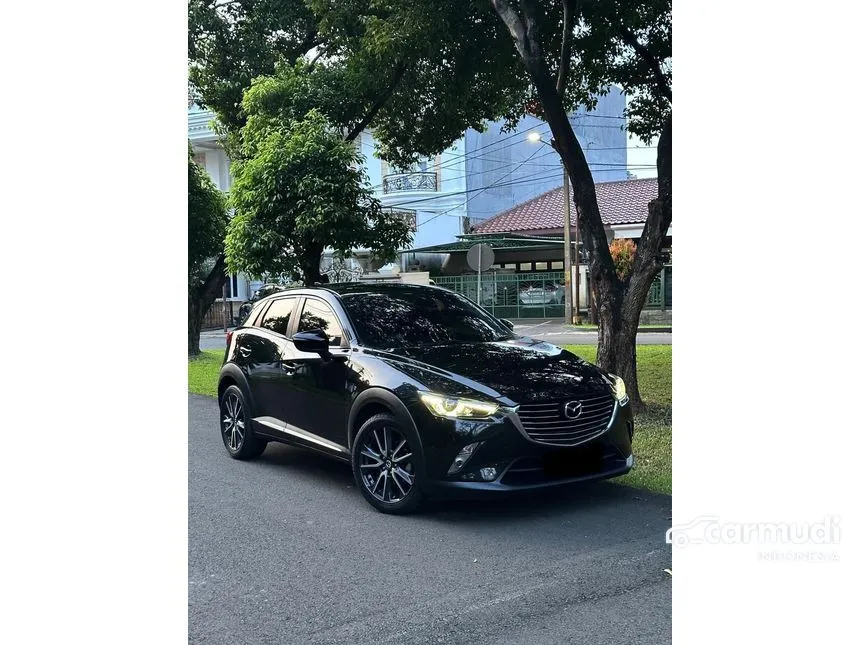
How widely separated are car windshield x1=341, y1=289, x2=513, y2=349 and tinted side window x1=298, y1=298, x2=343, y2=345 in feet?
0.45

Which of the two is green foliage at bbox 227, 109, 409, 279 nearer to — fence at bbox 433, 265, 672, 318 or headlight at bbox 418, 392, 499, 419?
fence at bbox 433, 265, 672, 318

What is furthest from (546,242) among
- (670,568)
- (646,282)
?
(670,568)

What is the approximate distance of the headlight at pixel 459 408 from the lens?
4820 mm

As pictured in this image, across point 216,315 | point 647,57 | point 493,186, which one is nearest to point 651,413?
point 647,57

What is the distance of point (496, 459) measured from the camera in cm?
481

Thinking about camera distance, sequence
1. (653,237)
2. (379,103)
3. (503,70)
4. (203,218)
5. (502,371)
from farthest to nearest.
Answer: (203,218), (379,103), (503,70), (653,237), (502,371)

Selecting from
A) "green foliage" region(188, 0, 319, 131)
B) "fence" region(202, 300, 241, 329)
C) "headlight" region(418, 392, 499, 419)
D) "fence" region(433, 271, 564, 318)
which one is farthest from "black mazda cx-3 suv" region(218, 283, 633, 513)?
"fence" region(202, 300, 241, 329)

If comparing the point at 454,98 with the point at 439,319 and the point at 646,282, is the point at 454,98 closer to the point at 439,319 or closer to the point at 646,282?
the point at 646,282

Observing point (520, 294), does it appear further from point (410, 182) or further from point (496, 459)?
point (496, 459)

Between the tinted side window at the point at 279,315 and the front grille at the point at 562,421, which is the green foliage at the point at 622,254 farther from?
the front grille at the point at 562,421

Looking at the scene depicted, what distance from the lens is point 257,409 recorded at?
673 centimetres

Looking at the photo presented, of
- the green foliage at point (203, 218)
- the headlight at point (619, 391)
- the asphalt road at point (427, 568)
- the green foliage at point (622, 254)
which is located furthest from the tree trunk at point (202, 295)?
the headlight at point (619, 391)

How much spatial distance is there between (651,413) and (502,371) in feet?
11.8

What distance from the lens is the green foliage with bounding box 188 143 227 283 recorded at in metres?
15.9
